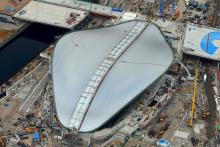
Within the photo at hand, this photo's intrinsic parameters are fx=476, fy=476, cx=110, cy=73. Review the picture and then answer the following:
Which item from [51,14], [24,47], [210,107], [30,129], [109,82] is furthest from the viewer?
[51,14]

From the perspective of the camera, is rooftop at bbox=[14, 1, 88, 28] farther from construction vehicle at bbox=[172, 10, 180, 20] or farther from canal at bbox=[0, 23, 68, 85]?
construction vehicle at bbox=[172, 10, 180, 20]

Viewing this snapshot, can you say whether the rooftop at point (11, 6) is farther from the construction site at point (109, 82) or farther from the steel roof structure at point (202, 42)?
the steel roof structure at point (202, 42)

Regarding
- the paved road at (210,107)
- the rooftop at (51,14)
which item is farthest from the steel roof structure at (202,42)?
the rooftop at (51,14)

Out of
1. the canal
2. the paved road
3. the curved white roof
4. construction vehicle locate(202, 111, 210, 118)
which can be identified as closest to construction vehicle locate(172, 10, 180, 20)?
the curved white roof

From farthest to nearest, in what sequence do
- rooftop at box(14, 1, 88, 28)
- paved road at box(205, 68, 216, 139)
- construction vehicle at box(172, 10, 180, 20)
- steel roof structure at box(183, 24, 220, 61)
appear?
construction vehicle at box(172, 10, 180, 20) < rooftop at box(14, 1, 88, 28) < steel roof structure at box(183, 24, 220, 61) < paved road at box(205, 68, 216, 139)

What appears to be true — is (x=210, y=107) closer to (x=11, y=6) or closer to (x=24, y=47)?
(x=24, y=47)

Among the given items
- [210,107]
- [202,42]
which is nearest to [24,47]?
[202,42]

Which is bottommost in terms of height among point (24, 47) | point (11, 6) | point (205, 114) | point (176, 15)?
point (205, 114)
